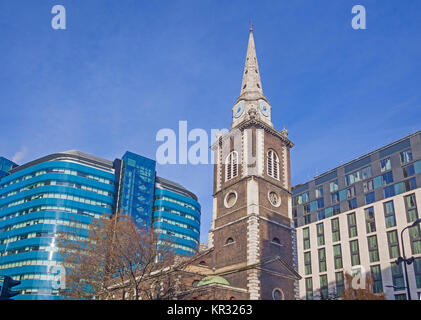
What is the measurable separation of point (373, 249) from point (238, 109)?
105ft

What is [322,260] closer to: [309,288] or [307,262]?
[307,262]

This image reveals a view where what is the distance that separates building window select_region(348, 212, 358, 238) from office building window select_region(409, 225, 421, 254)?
992 centimetres

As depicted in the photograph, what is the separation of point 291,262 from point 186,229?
218 ft

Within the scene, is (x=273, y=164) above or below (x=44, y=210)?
below

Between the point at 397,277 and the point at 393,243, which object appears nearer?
the point at 397,277

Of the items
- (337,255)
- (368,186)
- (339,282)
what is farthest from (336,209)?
(339,282)

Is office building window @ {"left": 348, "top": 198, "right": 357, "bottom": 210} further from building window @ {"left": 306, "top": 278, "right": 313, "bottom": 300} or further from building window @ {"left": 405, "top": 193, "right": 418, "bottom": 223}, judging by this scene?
building window @ {"left": 306, "top": 278, "right": 313, "bottom": 300}

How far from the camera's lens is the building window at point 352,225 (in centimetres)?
6919

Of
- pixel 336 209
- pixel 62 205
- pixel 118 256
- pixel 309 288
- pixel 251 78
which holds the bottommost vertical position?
pixel 118 256

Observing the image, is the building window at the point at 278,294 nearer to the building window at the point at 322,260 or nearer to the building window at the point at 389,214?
the building window at the point at 389,214

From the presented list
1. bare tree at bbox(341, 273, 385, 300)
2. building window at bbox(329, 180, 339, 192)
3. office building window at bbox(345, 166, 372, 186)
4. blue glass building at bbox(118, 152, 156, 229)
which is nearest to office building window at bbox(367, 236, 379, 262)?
bare tree at bbox(341, 273, 385, 300)

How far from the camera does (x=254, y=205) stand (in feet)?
140

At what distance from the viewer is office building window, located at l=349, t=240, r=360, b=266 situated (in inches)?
2625
